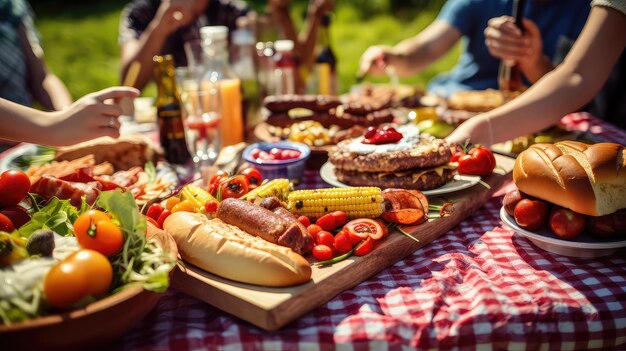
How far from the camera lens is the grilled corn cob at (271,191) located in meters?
2.23

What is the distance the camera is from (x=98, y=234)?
5.06ft

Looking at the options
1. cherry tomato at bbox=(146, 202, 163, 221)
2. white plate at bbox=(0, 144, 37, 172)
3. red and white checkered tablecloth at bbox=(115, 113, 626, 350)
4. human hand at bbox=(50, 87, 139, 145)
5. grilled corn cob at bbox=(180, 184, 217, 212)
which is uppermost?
human hand at bbox=(50, 87, 139, 145)

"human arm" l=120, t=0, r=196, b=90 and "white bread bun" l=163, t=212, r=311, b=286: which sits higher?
"human arm" l=120, t=0, r=196, b=90

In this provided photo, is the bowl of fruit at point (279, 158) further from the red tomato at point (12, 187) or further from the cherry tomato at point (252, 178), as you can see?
the red tomato at point (12, 187)

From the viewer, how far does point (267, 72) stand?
4008mm

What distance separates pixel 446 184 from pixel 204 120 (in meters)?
1.43

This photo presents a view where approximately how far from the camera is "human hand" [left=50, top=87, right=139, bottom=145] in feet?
7.54

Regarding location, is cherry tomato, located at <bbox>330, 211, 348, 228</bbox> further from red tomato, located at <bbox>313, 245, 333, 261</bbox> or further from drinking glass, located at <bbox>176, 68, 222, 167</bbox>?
drinking glass, located at <bbox>176, 68, 222, 167</bbox>

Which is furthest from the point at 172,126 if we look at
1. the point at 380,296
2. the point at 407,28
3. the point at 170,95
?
the point at 407,28

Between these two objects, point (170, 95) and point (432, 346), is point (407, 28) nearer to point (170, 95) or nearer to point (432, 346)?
point (170, 95)

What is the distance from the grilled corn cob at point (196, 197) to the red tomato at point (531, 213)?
1200 millimetres

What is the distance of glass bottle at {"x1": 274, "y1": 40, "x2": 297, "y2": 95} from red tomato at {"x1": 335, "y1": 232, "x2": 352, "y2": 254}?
214cm

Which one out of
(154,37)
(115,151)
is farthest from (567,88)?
(154,37)

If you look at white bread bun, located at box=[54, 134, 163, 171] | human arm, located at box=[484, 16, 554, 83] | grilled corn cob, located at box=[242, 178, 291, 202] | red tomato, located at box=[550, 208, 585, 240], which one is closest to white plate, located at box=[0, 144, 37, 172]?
white bread bun, located at box=[54, 134, 163, 171]
